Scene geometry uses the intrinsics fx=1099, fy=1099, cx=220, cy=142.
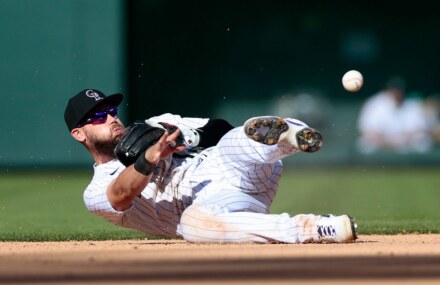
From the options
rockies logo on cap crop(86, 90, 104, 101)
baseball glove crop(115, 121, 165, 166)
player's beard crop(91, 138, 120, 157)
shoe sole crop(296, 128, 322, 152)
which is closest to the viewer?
shoe sole crop(296, 128, 322, 152)

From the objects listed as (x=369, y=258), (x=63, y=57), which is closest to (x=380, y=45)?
(x=63, y=57)

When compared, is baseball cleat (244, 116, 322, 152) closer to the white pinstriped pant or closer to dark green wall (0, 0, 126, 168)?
the white pinstriped pant

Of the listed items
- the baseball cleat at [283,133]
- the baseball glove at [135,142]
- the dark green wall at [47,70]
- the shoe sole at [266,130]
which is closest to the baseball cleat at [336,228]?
the baseball cleat at [283,133]

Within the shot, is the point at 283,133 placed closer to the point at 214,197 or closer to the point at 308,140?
the point at 308,140

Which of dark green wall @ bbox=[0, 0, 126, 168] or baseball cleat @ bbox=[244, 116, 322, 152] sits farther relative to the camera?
dark green wall @ bbox=[0, 0, 126, 168]

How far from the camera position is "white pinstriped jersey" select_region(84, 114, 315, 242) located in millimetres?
5820

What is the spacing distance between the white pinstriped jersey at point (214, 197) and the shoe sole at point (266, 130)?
4.2 inches

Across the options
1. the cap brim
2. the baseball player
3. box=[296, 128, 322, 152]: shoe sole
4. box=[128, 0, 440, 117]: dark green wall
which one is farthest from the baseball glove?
box=[128, 0, 440, 117]: dark green wall

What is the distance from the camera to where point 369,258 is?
510 cm

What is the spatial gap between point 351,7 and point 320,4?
Result: 58 cm

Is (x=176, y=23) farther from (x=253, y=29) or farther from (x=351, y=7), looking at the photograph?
(x=351, y=7)

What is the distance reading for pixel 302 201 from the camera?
11594 millimetres

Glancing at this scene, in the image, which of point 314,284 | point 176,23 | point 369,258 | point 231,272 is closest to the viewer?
point 314,284

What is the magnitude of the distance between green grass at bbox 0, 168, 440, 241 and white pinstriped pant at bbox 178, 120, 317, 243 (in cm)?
148
